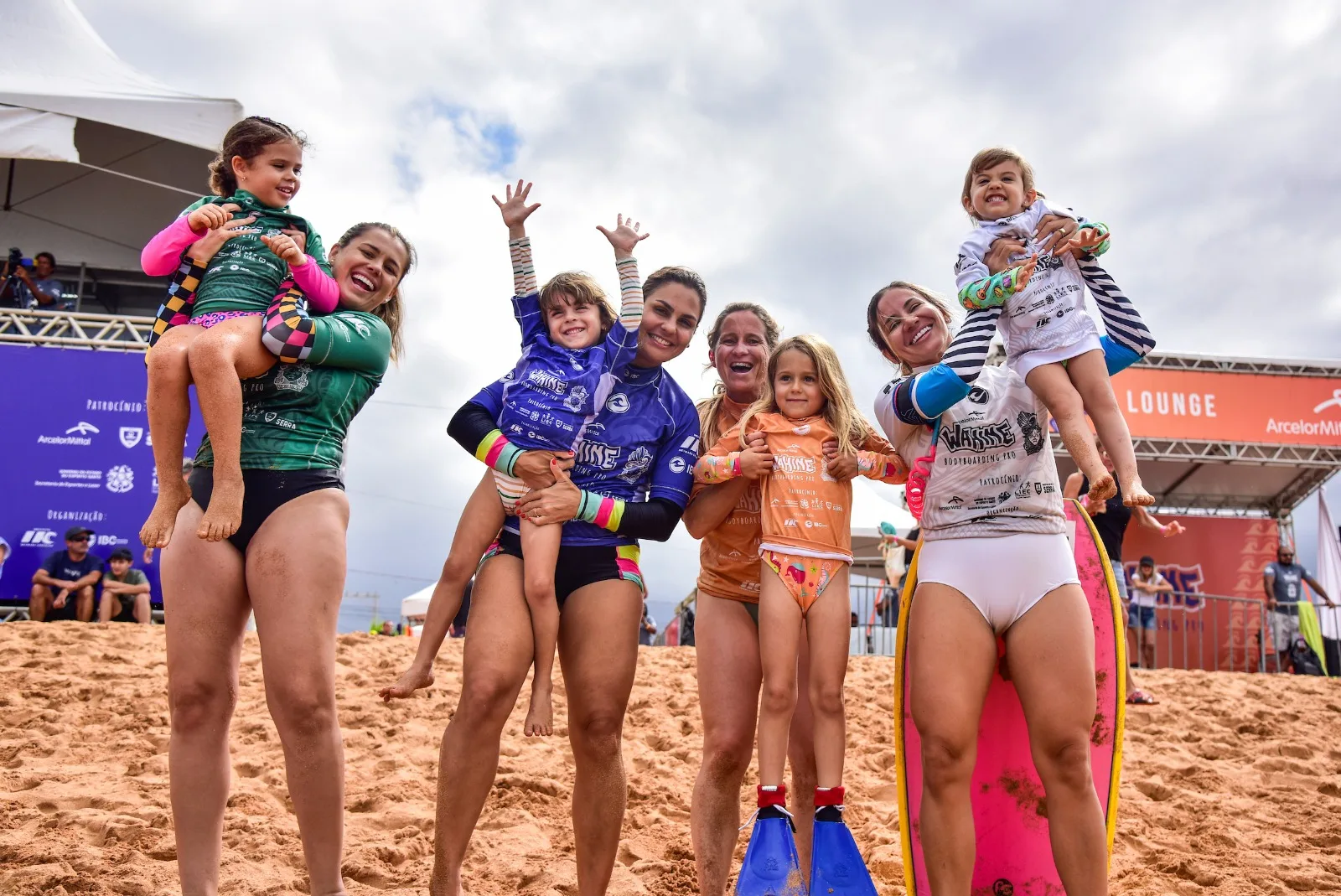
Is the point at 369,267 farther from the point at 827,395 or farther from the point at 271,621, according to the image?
the point at 827,395

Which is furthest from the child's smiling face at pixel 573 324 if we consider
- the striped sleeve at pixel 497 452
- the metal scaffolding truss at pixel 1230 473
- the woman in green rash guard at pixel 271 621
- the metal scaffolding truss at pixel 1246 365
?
the metal scaffolding truss at pixel 1246 365

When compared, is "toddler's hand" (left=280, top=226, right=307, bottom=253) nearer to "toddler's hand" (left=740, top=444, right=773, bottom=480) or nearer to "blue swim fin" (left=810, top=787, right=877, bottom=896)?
"toddler's hand" (left=740, top=444, right=773, bottom=480)

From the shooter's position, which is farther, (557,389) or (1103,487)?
(557,389)

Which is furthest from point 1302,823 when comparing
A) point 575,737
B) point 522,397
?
point 522,397

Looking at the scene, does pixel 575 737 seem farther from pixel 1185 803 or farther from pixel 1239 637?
pixel 1239 637

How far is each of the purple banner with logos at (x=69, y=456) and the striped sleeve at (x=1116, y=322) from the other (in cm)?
905

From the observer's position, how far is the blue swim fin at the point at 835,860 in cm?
254

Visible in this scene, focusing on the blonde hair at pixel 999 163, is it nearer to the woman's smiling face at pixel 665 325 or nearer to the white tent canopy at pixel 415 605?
the woman's smiling face at pixel 665 325

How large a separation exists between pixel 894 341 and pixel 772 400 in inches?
18.7

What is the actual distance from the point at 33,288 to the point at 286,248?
1094 centimetres

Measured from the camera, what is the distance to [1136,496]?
2.61 metres

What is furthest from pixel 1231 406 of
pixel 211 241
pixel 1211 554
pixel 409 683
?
pixel 211 241

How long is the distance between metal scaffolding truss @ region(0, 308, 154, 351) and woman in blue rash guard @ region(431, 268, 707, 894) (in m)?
9.09

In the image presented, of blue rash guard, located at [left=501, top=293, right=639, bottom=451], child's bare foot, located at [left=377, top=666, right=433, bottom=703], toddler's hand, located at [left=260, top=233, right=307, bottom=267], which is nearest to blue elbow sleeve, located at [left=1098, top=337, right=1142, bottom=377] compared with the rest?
blue rash guard, located at [left=501, top=293, right=639, bottom=451]
